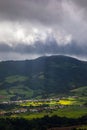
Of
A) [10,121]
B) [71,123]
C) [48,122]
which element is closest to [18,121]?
[10,121]

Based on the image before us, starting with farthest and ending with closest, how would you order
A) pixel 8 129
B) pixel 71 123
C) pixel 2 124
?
pixel 71 123
pixel 2 124
pixel 8 129

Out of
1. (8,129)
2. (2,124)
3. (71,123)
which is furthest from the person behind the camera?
(71,123)

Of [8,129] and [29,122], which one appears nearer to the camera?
[8,129]

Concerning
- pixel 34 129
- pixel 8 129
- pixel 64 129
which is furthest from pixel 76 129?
pixel 8 129

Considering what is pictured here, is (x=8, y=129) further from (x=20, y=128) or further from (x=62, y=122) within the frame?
(x=62, y=122)

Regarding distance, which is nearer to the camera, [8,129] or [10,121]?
[8,129]

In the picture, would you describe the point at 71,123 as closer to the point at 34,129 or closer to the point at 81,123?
the point at 81,123

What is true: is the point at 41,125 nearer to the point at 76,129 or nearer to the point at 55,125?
the point at 55,125
